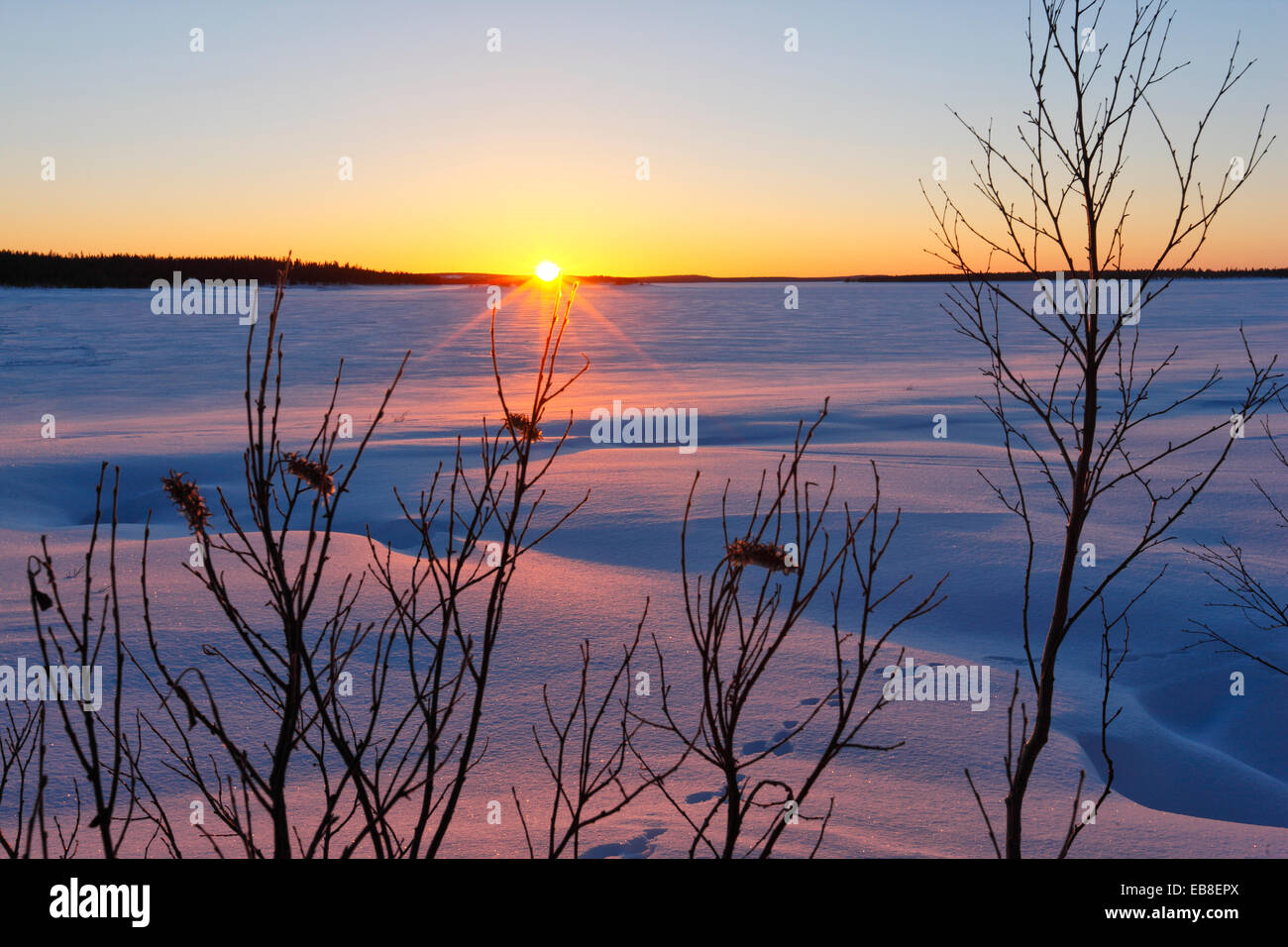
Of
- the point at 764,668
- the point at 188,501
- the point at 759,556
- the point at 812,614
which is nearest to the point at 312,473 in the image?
the point at 188,501

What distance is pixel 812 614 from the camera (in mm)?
5441

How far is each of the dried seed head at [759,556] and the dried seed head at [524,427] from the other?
461 mm

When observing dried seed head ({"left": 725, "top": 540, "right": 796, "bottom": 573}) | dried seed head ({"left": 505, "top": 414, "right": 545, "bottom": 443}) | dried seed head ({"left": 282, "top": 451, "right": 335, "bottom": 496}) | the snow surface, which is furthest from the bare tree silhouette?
dried seed head ({"left": 282, "top": 451, "right": 335, "bottom": 496})

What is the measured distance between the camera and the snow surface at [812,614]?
3.35 metres

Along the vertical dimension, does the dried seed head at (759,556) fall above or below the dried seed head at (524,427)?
below

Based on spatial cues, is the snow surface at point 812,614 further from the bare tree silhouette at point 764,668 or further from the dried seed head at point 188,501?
the dried seed head at point 188,501

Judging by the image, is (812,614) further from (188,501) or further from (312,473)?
(188,501)

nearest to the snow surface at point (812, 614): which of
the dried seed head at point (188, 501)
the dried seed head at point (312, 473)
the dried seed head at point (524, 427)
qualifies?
the dried seed head at point (524, 427)

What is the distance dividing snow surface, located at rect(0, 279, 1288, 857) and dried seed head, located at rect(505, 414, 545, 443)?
162 cm

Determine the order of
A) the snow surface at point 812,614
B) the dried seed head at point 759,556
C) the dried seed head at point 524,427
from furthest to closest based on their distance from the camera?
1. the snow surface at point 812,614
2. the dried seed head at point 524,427
3. the dried seed head at point 759,556

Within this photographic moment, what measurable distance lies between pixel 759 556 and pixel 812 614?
13.7 feet

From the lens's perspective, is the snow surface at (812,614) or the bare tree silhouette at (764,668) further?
the snow surface at (812,614)

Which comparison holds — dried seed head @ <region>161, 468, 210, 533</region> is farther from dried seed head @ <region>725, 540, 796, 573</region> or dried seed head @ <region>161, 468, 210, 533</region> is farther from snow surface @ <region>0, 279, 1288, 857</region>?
snow surface @ <region>0, 279, 1288, 857</region>
